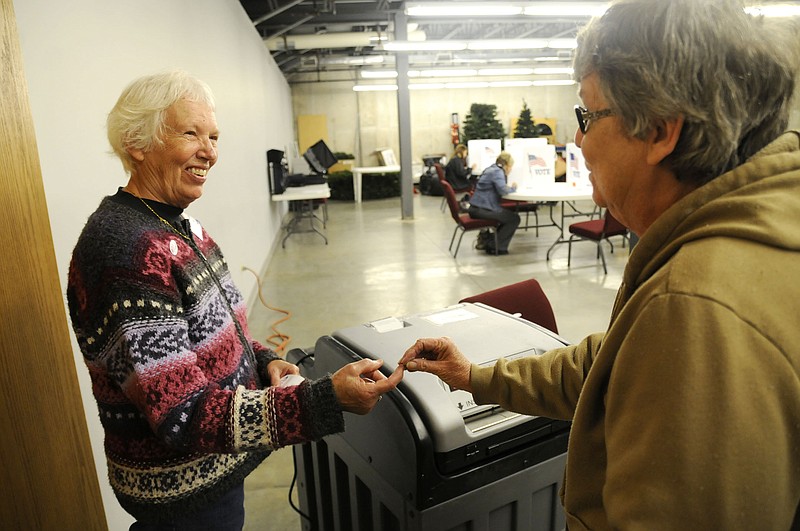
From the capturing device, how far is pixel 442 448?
119 cm

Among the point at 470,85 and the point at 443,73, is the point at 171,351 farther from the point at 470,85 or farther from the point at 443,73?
the point at 470,85

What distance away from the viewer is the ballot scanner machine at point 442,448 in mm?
1202

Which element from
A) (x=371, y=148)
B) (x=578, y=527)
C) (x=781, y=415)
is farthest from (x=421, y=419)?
(x=371, y=148)

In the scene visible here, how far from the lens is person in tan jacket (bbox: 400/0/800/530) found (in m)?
0.59

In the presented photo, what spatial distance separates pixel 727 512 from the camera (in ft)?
1.95

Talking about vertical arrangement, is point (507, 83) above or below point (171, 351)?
above

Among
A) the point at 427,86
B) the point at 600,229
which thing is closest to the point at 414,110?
the point at 427,86

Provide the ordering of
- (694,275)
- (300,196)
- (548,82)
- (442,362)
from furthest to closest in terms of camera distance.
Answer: (548,82)
(300,196)
(442,362)
(694,275)

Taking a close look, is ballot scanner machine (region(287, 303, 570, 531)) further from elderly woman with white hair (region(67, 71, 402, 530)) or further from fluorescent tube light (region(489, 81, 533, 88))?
fluorescent tube light (region(489, 81, 533, 88))

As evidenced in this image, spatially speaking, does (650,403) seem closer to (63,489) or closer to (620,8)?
(620,8)

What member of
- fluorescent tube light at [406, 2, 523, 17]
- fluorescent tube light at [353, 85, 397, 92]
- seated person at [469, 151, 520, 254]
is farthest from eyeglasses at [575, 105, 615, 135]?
fluorescent tube light at [353, 85, 397, 92]

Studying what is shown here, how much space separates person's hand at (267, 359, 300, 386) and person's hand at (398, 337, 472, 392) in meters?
0.36

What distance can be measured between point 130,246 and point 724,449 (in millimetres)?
996

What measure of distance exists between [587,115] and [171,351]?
839 mm
